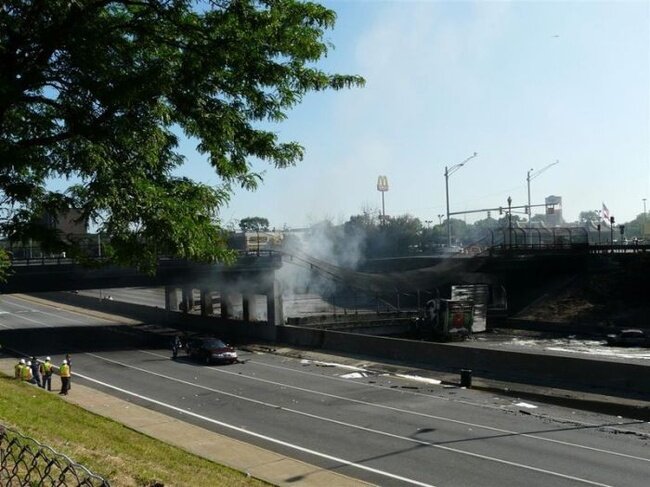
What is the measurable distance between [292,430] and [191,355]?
19.4 meters

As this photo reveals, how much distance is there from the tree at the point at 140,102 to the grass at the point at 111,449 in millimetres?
3381

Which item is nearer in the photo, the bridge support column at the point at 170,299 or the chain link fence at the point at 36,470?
the chain link fence at the point at 36,470

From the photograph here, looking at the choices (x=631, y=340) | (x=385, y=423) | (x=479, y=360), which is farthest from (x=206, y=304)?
(x=385, y=423)

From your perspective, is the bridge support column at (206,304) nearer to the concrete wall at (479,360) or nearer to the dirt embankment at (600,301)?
the concrete wall at (479,360)

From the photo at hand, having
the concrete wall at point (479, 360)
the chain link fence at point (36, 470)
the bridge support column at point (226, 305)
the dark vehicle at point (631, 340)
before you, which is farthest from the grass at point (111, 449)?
the bridge support column at point (226, 305)

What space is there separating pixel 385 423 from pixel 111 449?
1062cm

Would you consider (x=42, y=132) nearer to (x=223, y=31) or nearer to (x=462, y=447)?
(x=223, y=31)

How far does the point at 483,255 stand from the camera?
66625 mm

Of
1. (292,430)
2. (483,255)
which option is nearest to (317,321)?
(483,255)

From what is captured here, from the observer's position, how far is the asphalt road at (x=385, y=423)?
16.1 m

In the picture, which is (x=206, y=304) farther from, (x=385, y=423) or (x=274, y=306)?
(x=385, y=423)

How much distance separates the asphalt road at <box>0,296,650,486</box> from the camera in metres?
16.1

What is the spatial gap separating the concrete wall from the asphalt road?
2.81 metres

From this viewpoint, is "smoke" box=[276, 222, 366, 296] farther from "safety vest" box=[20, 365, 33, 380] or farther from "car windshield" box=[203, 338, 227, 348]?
"safety vest" box=[20, 365, 33, 380]
